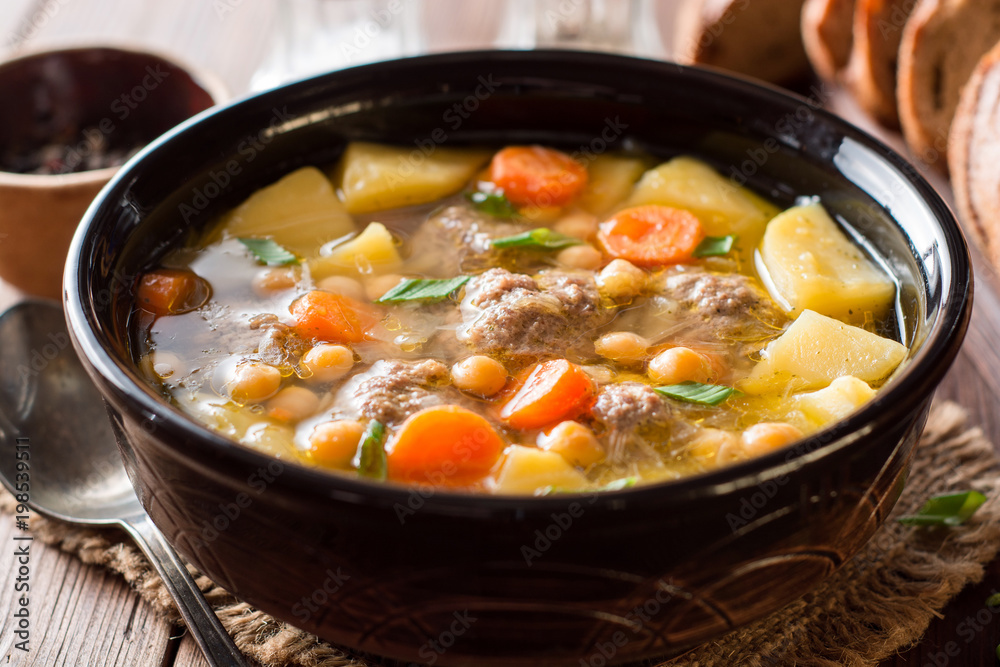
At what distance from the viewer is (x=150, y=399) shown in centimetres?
167

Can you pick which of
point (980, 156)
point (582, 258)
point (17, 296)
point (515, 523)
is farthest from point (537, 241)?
point (17, 296)

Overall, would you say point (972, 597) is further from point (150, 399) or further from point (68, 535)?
point (68, 535)

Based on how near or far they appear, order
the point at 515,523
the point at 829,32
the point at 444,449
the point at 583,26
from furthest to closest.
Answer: the point at 583,26 < the point at 829,32 < the point at 444,449 < the point at 515,523

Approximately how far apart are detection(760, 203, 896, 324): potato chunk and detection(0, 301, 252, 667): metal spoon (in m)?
1.67

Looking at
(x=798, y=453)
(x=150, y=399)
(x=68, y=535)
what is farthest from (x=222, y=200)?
(x=798, y=453)

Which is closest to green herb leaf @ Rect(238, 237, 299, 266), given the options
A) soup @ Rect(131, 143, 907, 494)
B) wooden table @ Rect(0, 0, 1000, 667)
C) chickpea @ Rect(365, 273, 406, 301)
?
soup @ Rect(131, 143, 907, 494)

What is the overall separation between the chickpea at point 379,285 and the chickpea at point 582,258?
Result: 1.57ft

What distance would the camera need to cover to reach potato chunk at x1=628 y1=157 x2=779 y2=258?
275 centimetres

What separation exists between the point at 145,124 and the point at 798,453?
3025mm

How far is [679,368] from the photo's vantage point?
224 centimetres

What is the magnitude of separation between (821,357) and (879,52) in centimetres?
208

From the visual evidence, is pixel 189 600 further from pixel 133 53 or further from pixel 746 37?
pixel 746 37

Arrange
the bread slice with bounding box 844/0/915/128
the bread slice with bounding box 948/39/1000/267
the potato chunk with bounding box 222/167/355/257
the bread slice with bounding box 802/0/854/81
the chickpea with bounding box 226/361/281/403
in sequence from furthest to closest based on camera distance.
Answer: the bread slice with bounding box 802/0/854/81
the bread slice with bounding box 844/0/915/128
the bread slice with bounding box 948/39/1000/267
the potato chunk with bounding box 222/167/355/257
the chickpea with bounding box 226/361/281/403

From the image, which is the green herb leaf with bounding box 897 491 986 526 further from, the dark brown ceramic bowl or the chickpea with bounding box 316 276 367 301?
the chickpea with bounding box 316 276 367 301
